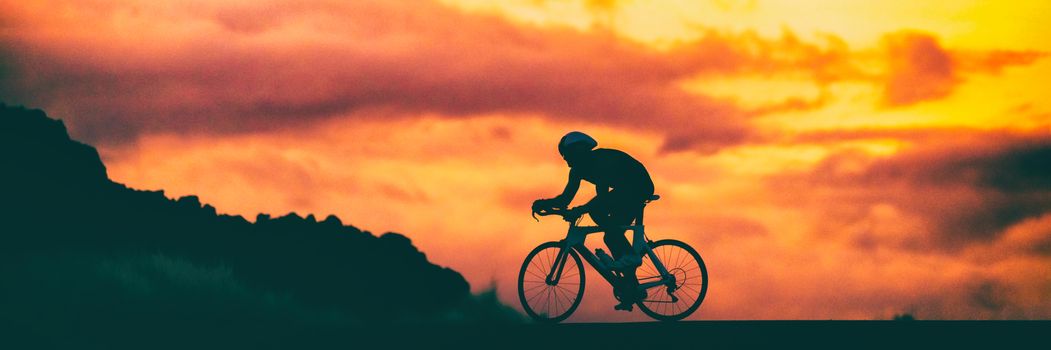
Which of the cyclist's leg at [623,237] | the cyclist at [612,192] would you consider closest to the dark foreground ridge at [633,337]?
the cyclist's leg at [623,237]

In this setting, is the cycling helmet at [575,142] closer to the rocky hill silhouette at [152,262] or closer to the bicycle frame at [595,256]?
the bicycle frame at [595,256]

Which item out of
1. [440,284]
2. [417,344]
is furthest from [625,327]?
[440,284]

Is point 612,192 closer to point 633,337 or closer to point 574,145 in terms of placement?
point 574,145

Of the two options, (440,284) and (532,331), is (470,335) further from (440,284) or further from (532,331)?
(440,284)

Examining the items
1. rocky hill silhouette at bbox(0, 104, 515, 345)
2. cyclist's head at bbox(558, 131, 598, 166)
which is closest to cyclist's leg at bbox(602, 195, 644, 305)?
cyclist's head at bbox(558, 131, 598, 166)

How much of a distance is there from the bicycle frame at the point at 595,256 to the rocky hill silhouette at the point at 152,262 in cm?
214

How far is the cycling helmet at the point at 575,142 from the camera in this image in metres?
11.5

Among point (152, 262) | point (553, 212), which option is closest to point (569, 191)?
point (553, 212)

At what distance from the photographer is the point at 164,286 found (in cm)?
1383

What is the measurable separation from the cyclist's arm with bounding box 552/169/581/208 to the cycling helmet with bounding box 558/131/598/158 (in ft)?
0.90

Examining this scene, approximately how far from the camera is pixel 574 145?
11461 mm

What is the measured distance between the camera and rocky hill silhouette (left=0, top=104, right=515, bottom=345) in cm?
1228

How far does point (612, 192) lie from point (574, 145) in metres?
0.72

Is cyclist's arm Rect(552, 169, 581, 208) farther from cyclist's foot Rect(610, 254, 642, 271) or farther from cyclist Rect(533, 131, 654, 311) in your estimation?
cyclist's foot Rect(610, 254, 642, 271)
